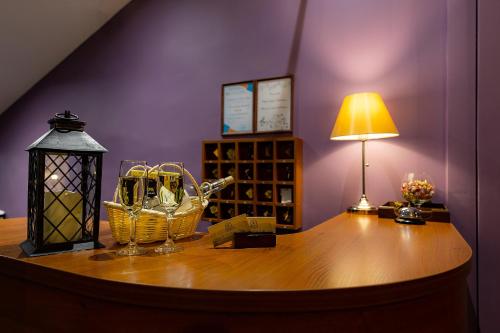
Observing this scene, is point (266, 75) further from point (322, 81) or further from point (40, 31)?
point (40, 31)

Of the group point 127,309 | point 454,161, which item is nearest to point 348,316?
point 127,309

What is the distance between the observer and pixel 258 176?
2404 millimetres

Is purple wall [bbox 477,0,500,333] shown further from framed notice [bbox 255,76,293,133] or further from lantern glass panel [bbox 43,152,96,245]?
lantern glass panel [bbox 43,152,96,245]

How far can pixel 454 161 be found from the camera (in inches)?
74.0

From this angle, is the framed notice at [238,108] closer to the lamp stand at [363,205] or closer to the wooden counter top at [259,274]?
the lamp stand at [363,205]

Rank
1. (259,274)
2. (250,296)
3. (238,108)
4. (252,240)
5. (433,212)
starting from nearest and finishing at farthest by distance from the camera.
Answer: (250,296)
(259,274)
(252,240)
(433,212)
(238,108)

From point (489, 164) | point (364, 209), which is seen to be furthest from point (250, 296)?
point (489, 164)

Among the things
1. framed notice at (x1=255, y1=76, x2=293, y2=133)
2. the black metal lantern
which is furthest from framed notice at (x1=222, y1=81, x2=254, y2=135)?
the black metal lantern

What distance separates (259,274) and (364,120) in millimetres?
1358

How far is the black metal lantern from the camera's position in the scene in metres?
0.85

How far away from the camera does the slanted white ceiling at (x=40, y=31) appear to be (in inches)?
121

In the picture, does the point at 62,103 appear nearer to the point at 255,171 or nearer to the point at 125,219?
the point at 255,171

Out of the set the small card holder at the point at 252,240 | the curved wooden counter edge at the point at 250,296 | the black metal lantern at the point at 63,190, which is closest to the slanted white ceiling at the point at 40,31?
the black metal lantern at the point at 63,190

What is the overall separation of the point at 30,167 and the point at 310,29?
2.04 m
